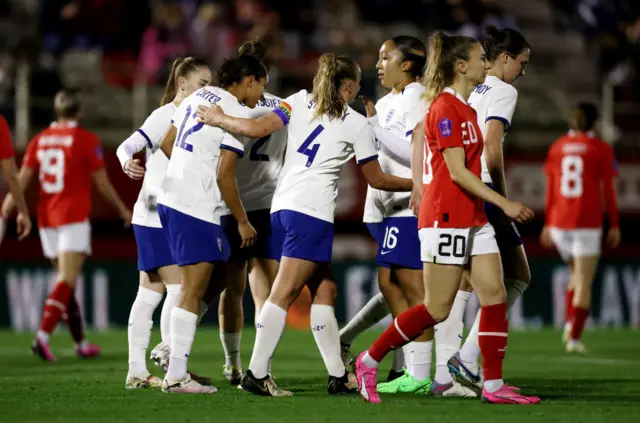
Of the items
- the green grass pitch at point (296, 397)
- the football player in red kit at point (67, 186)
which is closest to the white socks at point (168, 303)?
the green grass pitch at point (296, 397)

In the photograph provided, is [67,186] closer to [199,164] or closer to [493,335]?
[199,164]

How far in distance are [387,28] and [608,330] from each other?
20.2 feet

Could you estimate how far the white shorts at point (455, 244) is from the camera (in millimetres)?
7012

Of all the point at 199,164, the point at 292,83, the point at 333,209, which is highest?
the point at 292,83

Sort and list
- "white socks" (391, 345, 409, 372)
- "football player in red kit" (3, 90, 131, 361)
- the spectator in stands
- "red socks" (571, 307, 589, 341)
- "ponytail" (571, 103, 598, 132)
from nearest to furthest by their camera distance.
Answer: "white socks" (391, 345, 409, 372), "football player in red kit" (3, 90, 131, 361), "red socks" (571, 307, 589, 341), "ponytail" (571, 103, 598, 132), the spectator in stands

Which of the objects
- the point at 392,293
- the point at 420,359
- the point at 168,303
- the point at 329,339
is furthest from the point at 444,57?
the point at 168,303

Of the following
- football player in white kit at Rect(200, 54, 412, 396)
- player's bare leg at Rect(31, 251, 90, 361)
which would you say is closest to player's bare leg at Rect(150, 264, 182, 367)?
football player in white kit at Rect(200, 54, 412, 396)

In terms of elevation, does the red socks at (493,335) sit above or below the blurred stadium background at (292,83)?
below

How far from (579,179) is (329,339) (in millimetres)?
6285

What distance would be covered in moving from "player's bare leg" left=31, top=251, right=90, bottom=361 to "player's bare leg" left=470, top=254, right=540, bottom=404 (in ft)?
17.9

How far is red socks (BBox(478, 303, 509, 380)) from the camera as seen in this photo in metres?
7.11

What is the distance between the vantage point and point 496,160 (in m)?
7.60

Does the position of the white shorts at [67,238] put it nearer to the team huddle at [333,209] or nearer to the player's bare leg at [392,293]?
the team huddle at [333,209]

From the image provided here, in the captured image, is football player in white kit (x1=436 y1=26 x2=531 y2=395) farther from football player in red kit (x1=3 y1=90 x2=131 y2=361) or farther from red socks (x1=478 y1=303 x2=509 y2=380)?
football player in red kit (x1=3 y1=90 x2=131 y2=361)
